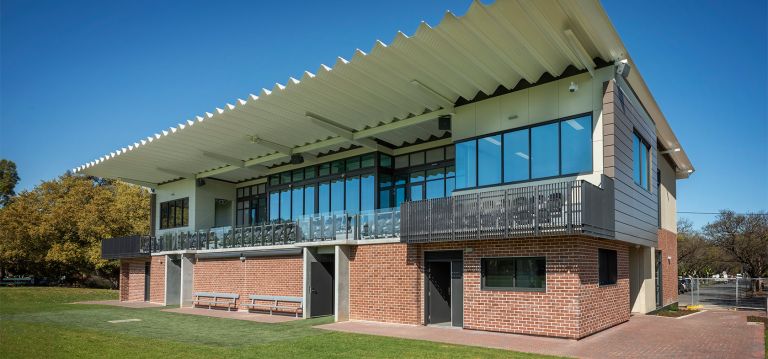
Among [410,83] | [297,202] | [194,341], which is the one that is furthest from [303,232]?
[410,83]

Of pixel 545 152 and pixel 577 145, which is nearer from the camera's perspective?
pixel 577 145

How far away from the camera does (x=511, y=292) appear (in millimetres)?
14070

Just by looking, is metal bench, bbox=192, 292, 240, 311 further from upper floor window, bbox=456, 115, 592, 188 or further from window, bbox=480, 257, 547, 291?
window, bbox=480, 257, 547, 291

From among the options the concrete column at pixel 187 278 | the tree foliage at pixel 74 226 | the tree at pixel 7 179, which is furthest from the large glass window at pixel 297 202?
the tree at pixel 7 179

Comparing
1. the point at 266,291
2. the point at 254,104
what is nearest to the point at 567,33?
the point at 254,104

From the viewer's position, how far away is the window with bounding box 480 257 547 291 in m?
13.8

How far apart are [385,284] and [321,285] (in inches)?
124

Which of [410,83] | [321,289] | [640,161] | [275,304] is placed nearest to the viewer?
[410,83]

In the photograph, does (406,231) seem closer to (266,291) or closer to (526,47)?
(526,47)

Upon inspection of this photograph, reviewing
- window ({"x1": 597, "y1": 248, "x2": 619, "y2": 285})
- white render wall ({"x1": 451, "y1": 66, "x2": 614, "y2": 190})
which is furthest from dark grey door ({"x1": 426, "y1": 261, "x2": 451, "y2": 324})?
window ({"x1": 597, "y1": 248, "x2": 619, "y2": 285})

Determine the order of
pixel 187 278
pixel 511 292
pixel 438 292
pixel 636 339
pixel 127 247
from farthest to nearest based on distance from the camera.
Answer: pixel 127 247 → pixel 187 278 → pixel 438 292 → pixel 511 292 → pixel 636 339

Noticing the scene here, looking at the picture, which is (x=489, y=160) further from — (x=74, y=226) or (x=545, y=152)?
(x=74, y=226)

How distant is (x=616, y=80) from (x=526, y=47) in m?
3.05

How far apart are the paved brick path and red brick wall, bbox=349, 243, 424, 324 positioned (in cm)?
43
